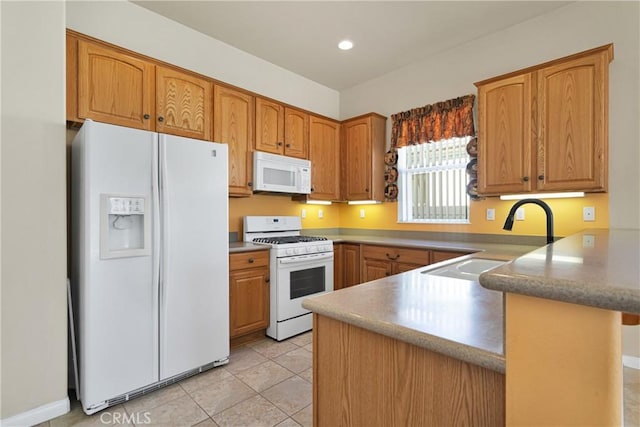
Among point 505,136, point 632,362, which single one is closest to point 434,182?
point 505,136

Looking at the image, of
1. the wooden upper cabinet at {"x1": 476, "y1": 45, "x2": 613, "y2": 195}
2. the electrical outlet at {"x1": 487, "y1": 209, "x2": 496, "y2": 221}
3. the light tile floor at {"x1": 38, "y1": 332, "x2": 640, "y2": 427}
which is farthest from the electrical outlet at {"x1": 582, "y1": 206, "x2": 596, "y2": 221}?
the light tile floor at {"x1": 38, "y1": 332, "x2": 640, "y2": 427}

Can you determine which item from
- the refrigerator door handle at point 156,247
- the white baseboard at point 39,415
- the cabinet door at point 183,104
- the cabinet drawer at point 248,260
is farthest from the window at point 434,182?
the white baseboard at point 39,415

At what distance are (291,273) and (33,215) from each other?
1.85m

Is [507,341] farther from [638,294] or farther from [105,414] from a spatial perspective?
[105,414]

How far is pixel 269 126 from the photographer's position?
128 inches

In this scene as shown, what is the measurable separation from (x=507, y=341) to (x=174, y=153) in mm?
2106

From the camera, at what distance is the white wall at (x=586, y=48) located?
7.42 ft

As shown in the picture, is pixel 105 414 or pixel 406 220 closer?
pixel 105 414

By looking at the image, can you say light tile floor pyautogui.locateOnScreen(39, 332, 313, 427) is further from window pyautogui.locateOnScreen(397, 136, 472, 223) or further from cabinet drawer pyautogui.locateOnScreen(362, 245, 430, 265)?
window pyautogui.locateOnScreen(397, 136, 472, 223)

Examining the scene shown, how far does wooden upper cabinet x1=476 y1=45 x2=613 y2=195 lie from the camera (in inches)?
85.4

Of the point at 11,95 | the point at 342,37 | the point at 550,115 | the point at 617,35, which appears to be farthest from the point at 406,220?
the point at 11,95

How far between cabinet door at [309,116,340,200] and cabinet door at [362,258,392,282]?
983 millimetres

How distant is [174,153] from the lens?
208 centimetres

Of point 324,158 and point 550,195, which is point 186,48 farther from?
point 550,195
